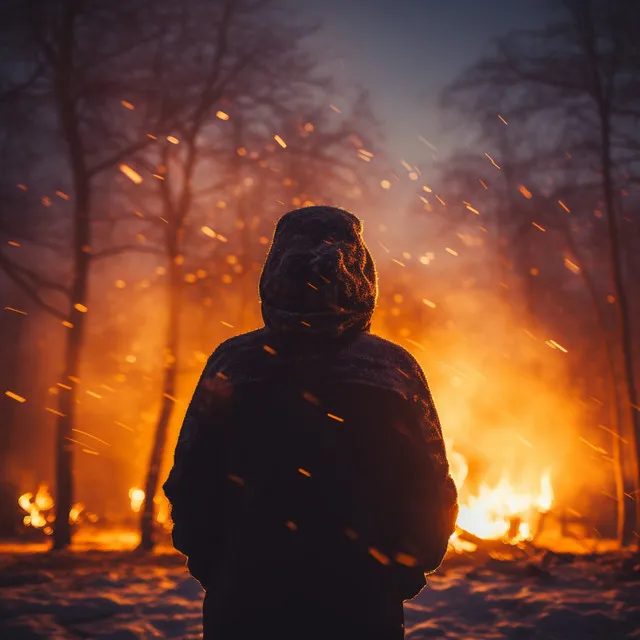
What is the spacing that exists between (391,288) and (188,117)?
10.8 m

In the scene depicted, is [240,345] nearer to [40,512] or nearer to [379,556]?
[379,556]

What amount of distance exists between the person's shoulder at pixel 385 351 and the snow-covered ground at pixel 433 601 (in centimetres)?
463

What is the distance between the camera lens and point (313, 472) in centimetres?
171

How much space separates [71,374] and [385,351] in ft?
32.2

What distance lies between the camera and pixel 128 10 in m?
10.1

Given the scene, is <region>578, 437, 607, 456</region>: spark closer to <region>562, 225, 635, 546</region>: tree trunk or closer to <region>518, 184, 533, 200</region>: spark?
<region>562, 225, 635, 546</region>: tree trunk

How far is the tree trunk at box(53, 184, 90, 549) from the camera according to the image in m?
9.91

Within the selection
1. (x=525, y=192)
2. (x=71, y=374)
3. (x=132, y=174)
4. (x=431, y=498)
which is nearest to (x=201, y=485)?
(x=431, y=498)

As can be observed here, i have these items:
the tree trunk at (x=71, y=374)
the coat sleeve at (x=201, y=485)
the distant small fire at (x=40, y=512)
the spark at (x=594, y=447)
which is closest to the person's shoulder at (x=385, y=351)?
the coat sleeve at (x=201, y=485)

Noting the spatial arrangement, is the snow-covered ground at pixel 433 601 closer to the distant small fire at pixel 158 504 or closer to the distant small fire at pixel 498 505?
the distant small fire at pixel 498 505

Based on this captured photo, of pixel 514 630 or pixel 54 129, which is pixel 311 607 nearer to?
pixel 514 630

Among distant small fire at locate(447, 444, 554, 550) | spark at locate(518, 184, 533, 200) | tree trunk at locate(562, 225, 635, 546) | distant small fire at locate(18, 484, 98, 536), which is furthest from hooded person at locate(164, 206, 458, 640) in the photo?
distant small fire at locate(18, 484, 98, 536)

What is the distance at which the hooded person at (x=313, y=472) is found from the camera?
1640 mm

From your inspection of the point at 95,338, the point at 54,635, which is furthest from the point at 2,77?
the point at 95,338
